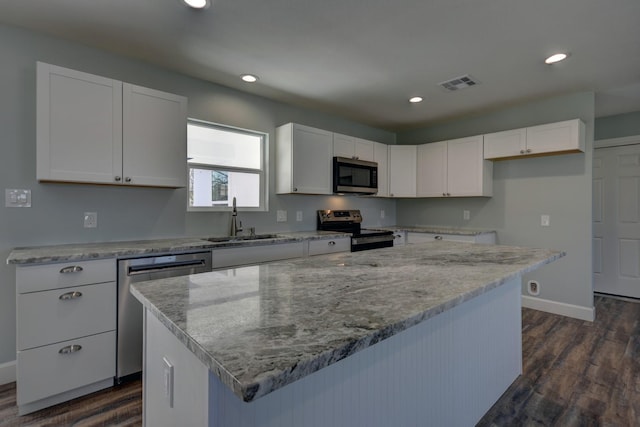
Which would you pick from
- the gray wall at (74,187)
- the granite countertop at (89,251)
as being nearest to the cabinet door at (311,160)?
the gray wall at (74,187)

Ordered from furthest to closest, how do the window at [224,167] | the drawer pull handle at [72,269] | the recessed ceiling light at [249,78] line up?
1. the window at [224,167]
2. the recessed ceiling light at [249,78]
3. the drawer pull handle at [72,269]

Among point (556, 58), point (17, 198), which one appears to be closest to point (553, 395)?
point (556, 58)

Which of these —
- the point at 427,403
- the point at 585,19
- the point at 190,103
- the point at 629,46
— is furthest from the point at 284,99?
the point at 427,403

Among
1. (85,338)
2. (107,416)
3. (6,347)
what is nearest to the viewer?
(107,416)

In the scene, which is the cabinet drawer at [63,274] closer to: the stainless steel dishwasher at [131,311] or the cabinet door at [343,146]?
the stainless steel dishwasher at [131,311]

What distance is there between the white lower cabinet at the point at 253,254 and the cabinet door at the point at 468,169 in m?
2.27

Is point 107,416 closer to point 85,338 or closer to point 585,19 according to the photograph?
point 85,338

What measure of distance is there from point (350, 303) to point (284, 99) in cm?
311

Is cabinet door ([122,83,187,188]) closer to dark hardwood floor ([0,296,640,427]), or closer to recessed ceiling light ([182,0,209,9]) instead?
recessed ceiling light ([182,0,209,9])

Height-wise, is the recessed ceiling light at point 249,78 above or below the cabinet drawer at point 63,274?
above

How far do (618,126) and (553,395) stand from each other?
387cm

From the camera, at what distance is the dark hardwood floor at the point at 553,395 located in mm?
1824

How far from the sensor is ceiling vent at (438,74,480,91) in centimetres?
304

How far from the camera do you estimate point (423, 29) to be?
222 centimetres
